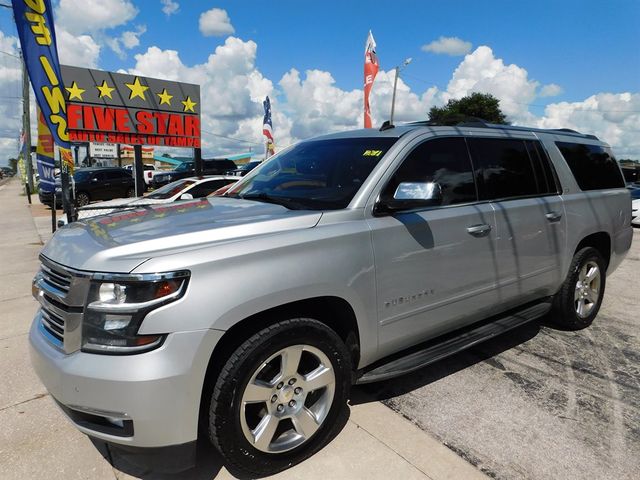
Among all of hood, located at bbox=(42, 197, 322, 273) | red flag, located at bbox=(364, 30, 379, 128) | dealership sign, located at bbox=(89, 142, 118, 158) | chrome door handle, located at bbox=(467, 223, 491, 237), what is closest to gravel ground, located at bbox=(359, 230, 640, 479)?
chrome door handle, located at bbox=(467, 223, 491, 237)

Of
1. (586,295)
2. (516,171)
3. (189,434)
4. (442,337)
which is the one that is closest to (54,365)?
(189,434)

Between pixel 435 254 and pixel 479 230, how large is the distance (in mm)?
492

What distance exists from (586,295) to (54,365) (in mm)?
4462

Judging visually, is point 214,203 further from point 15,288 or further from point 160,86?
point 160,86

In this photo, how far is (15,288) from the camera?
6.18 m

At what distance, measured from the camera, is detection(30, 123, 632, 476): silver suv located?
196 centimetres

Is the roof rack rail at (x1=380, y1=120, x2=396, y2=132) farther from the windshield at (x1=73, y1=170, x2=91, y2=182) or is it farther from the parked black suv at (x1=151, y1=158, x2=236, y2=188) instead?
the parked black suv at (x1=151, y1=158, x2=236, y2=188)

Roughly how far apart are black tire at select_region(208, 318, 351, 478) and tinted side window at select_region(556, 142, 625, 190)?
307 cm

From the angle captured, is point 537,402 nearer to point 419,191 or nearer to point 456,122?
point 419,191

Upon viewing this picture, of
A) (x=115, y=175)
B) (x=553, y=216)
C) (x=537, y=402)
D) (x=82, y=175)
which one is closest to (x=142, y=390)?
(x=537, y=402)

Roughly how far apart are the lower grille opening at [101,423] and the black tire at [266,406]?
36 centimetres

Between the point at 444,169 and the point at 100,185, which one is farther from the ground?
the point at 444,169

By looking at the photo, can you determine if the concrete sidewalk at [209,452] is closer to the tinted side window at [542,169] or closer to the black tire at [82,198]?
the tinted side window at [542,169]

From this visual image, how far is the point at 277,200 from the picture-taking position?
2.98 meters
